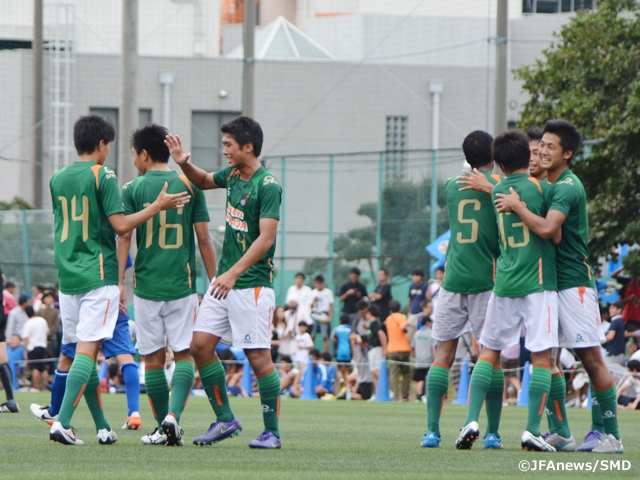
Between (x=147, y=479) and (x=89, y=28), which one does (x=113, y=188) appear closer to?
(x=147, y=479)

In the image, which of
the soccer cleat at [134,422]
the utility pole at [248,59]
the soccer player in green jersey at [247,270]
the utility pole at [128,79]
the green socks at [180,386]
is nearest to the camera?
the soccer player in green jersey at [247,270]

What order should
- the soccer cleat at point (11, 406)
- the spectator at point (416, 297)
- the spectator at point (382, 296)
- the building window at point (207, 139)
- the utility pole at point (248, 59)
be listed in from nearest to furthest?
the soccer cleat at point (11, 406) < the spectator at point (416, 297) < the spectator at point (382, 296) < the utility pole at point (248, 59) < the building window at point (207, 139)

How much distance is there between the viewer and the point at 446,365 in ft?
26.8

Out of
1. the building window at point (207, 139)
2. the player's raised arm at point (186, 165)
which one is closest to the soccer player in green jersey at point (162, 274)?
the player's raised arm at point (186, 165)

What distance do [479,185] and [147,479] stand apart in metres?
3.47

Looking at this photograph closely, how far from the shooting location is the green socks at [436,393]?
8031 millimetres

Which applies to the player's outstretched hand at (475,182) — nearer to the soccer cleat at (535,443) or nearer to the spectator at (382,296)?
the soccer cleat at (535,443)

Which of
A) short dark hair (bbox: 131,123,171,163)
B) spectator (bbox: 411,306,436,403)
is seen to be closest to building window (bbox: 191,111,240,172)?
spectator (bbox: 411,306,436,403)

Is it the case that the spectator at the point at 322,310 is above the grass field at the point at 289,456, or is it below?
below

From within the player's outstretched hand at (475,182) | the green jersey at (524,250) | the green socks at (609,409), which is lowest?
the green socks at (609,409)

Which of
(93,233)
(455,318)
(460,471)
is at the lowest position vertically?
(460,471)

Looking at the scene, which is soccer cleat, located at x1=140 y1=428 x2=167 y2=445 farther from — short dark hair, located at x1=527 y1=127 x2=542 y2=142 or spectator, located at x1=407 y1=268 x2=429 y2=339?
spectator, located at x1=407 y1=268 x2=429 y2=339

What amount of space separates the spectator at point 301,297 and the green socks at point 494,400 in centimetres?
1449

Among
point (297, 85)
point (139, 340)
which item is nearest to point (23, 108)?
point (297, 85)
